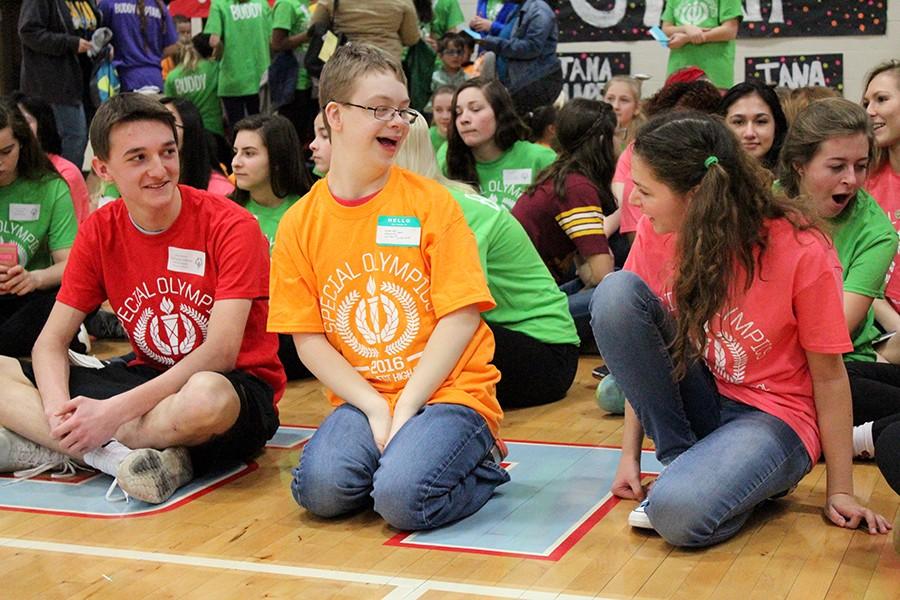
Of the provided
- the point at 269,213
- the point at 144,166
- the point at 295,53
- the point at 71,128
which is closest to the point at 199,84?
the point at 295,53

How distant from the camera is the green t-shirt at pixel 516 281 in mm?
3729

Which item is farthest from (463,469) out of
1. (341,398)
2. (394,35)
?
(394,35)

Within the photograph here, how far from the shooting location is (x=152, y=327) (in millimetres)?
3363

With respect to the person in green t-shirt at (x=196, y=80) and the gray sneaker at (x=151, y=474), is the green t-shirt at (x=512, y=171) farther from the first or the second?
the person in green t-shirt at (x=196, y=80)

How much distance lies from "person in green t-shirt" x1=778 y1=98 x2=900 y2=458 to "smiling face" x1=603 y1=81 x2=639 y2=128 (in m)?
3.58

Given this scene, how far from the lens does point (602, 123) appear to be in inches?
189

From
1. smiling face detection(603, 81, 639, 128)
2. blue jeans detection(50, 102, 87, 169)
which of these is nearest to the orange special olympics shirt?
smiling face detection(603, 81, 639, 128)

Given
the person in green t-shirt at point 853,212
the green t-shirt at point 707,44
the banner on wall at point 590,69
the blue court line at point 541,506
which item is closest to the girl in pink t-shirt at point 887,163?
the person in green t-shirt at point 853,212

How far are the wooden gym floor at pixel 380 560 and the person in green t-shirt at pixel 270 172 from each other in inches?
64.5

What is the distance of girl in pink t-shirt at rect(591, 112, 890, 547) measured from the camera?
8.55ft

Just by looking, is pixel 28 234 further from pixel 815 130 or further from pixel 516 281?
pixel 815 130

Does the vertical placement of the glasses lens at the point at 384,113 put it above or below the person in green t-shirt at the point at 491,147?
above

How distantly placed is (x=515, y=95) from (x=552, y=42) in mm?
401

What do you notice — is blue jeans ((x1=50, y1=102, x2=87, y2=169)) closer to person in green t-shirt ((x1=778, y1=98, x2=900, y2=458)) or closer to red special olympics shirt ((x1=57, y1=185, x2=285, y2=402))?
red special olympics shirt ((x1=57, y1=185, x2=285, y2=402))
